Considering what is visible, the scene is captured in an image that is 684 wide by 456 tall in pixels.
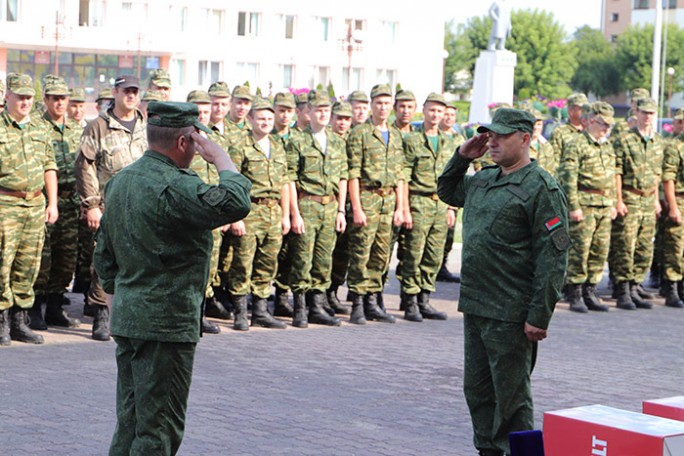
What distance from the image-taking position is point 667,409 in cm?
554

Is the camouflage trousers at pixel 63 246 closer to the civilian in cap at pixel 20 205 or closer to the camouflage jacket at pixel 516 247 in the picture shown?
the civilian in cap at pixel 20 205

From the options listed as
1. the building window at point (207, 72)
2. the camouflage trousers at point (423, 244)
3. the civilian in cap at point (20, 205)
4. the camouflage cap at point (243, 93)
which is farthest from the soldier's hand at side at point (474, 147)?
the building window at point (207, 72)

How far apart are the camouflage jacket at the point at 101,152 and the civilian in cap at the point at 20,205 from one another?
36cm

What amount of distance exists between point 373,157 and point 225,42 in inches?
2390

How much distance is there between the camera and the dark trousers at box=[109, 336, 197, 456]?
5613mm

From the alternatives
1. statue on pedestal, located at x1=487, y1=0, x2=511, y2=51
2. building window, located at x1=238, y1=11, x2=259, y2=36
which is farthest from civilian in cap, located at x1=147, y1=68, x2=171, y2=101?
building window, located at x1=238, y1=11, x2=259, y2=36

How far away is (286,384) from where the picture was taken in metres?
9.45

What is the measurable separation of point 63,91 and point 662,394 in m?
5.95

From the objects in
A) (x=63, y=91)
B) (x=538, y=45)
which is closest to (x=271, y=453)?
(x=63, y=91)

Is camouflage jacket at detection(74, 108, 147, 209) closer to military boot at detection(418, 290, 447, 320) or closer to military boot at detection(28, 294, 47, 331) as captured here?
military boot at detection(28, 294, 47, 331)

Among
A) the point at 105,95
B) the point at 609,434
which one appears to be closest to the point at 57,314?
the point at 105,95

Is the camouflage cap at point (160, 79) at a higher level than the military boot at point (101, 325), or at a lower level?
higher

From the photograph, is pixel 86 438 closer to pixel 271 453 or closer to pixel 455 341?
pixel 271 453

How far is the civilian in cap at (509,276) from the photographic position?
647cm
